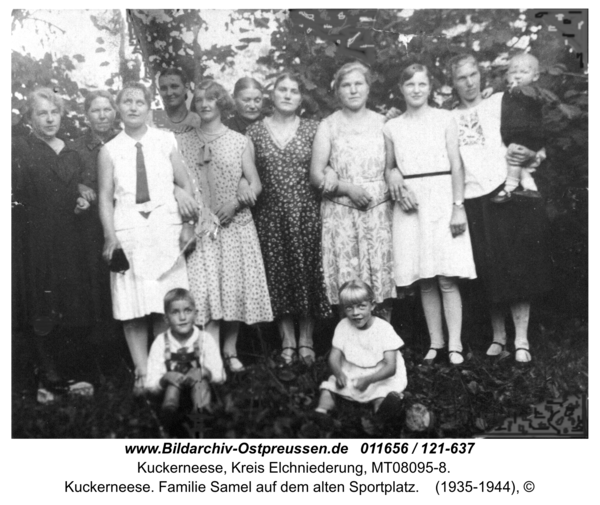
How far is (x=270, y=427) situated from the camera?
6.19 m

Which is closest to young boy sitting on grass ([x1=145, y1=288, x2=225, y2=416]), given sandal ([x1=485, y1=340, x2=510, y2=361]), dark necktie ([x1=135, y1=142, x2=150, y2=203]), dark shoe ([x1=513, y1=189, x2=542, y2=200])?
dark necktie ([x1=135, y1=142, x2=150, y2=203])

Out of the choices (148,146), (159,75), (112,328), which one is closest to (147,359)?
(112,328)

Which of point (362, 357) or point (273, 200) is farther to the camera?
point (273, 200)

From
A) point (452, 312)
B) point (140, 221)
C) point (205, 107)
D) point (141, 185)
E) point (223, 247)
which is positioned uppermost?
point (205, 107)

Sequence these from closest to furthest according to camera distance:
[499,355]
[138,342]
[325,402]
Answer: [325,402], [138,342], [499,355]

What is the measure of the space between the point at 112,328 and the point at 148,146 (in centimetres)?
131

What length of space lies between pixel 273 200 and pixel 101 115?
4.46 feet

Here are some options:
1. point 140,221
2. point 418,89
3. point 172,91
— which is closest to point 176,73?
point 172,91

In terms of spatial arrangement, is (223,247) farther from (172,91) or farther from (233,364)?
(172,91)

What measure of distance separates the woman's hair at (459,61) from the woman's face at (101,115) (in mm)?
2395

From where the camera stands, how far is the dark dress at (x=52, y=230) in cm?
634

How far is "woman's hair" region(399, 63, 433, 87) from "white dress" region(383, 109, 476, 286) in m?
0.25

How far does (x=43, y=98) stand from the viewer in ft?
20.9
